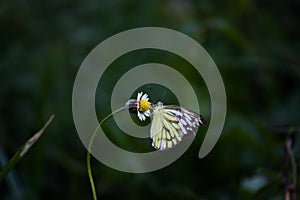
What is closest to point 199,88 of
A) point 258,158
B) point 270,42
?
point 258,158

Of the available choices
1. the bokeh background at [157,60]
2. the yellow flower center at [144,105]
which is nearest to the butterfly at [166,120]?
the yellow flower center at [144,105]

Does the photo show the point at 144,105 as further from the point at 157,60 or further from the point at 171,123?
the point at 157,60

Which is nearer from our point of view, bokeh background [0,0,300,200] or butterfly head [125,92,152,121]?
butterfly head [125,92,152,121]

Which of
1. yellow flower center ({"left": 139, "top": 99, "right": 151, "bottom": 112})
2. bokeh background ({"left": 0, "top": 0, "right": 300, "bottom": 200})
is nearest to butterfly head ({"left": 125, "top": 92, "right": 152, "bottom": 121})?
yellow flower center ({"left": 139, "top": 99, "right": 151, "bottom": 112})

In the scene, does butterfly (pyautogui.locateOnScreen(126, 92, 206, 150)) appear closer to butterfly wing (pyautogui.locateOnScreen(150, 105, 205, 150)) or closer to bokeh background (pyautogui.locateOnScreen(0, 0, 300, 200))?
butterfly wing (pyautogui.locateOnScreen(150, 105, 205, 150))

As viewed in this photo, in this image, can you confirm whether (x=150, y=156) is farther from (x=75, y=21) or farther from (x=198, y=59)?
(x=75, y=21)

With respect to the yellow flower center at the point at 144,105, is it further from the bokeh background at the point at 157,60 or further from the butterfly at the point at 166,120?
the bokeh background at the point at 157,60
